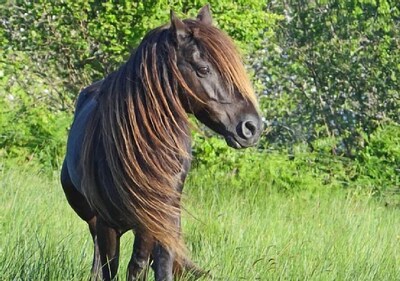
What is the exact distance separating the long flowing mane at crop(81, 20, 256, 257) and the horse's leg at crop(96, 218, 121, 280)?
26 cm

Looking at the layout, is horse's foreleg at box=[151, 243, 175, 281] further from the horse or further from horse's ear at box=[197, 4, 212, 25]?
horse's ear at box=[197, 4, 212, 25]

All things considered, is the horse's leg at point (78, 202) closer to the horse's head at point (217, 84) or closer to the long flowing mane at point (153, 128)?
the long flowing mane at point (153, 128)

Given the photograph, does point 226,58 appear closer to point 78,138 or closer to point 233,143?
point 233,143

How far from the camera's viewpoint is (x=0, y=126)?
11.6 m

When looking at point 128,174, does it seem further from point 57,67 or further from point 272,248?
point 57,67

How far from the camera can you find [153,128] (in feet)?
16.3

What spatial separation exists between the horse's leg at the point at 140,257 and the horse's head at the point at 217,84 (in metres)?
0.65

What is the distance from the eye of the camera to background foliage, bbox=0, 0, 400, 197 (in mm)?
11508

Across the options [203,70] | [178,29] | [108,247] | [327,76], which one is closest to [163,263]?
[108,247]

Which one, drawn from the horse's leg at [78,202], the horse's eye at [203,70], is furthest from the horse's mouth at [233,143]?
the horse's leg at [78,202]

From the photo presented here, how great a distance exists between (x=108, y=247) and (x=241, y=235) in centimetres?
165

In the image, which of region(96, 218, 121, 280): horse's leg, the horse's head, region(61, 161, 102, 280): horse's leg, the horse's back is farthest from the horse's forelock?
region(61, 161, 102, 280): horse's leg

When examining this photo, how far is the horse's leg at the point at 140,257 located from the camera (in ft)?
16.8

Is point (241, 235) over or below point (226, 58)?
below
